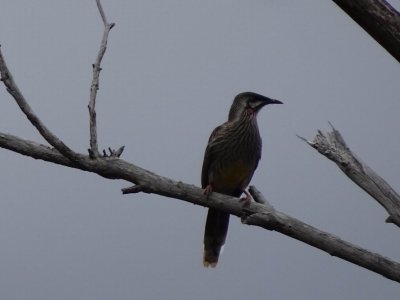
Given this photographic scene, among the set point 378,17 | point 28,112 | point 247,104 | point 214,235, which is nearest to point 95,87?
point 28,112

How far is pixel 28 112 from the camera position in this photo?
3.97 metres

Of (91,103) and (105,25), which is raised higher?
(105,25)

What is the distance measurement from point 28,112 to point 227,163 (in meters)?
2.81

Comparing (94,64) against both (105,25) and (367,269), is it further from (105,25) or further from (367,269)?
(367,269)

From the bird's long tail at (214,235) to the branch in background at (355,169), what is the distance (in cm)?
228

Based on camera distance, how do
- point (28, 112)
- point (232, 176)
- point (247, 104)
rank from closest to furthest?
point (28, 112) → point (232, 176) → point (247, 104)

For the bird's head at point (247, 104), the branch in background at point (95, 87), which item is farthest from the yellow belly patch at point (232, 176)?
the branch in background at point (95, 87)

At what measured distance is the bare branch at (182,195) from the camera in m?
4.10

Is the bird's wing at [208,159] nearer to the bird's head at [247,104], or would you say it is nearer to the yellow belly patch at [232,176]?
the yellow belly patch at [232,176]

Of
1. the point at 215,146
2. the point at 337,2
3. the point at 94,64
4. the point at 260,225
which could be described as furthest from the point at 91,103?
the point at 215,146

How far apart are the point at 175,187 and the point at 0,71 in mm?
1181

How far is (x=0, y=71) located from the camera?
3.91 m

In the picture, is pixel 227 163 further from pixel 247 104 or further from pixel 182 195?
pixel 182 195

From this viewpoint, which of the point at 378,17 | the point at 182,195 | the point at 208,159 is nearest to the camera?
the point at 378,17
